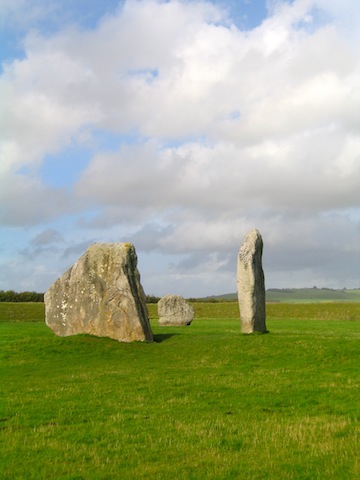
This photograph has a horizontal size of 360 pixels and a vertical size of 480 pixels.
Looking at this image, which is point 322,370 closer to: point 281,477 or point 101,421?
point 101,421

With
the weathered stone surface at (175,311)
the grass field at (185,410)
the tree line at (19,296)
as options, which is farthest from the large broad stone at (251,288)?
the tree line at (19,296)

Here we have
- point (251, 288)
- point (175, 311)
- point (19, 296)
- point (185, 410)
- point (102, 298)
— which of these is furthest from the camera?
point (19, 296)

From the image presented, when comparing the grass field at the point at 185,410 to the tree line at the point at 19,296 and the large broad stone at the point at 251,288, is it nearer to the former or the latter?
the large broad stone at the point at 251,288

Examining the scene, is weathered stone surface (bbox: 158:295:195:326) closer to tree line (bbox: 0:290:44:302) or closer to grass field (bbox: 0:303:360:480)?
grass field (bbox: 0:303:360:480)

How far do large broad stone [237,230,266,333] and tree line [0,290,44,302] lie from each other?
200 feet

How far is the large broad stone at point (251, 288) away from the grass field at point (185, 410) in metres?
3.09

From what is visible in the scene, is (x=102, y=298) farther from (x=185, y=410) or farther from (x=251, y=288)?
(x=185, y=410)

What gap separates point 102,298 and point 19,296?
59.3 metres

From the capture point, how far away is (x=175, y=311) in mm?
44875

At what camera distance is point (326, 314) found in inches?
2293

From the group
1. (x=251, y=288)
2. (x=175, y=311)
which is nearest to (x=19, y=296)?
(x=175, y=311)

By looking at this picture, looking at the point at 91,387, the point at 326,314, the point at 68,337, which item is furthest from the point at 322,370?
the point at 326,314

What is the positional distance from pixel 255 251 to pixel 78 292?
32.9ft

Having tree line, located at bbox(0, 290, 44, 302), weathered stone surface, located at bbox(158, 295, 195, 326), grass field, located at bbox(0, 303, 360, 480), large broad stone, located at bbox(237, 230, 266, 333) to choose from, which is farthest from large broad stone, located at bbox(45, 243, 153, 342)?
tree line, located at bbox(0, 290, 44, 302)
